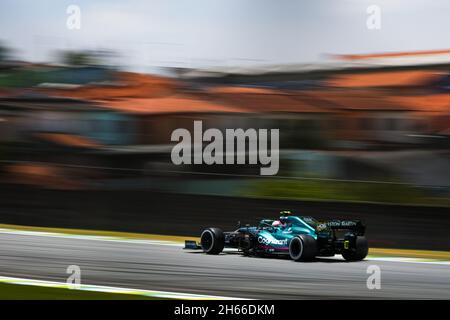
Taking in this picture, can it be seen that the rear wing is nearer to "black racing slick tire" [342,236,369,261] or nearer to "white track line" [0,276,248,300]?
"black racing slick tire" [342,236,369,261]

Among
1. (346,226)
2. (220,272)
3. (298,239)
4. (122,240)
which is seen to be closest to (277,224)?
(298,239)

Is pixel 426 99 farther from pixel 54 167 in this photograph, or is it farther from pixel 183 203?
pixel 54 167

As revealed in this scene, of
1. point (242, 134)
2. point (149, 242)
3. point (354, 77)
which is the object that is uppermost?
point (354, 77)

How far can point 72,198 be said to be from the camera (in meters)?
14.5

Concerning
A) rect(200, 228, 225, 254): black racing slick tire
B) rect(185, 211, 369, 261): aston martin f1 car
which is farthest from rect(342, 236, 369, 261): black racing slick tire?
rect(200, 228, 225, 254): black racing slick tire

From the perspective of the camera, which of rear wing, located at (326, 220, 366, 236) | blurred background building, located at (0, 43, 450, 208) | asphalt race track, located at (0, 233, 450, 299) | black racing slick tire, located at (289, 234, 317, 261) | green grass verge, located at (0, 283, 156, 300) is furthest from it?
blurred background building, located at (0, 43, 450, 208)

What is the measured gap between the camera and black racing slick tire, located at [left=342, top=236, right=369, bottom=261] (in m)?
9.40

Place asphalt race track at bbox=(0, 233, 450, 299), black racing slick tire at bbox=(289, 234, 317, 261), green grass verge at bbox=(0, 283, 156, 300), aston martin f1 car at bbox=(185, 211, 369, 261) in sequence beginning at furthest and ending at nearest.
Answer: aston martin f1 car at bbox=(185, 211, 369, 261) → black racing slick tire at bbox=(289, 234, 317, 261) → asphalt race track at bbox=(0, 233, 450, 299) → green grass verge at bbox=(0, 283, 156, 300)

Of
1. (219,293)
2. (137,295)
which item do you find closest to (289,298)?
(219,293)

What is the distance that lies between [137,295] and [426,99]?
1069cm

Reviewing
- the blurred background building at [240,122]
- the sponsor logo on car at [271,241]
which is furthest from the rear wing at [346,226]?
the blurred background building at [240,122]

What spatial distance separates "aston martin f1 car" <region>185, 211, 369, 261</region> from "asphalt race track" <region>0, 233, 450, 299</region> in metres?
0.16

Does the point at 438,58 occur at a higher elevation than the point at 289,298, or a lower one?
higher

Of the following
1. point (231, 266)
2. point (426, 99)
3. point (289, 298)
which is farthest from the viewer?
point (426, 99)
